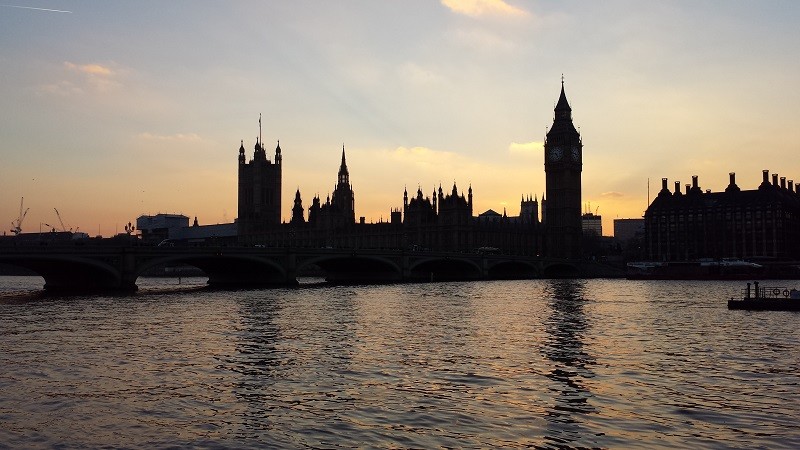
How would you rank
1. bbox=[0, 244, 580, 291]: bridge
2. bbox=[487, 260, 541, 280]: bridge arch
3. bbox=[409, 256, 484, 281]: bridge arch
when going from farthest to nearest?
bbox=[487, 260, 541, 280]: bridge arch → bbox=[409, 256, 484, 281]: bridge arch → bbox=[0, 244, 580, 291]: bridge

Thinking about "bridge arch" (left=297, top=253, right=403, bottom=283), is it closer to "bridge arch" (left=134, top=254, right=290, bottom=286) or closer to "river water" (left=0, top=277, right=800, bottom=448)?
"bridge arch" (left=134, top=254, right=290, bottom=286)

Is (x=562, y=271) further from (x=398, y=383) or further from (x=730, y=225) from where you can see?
(x=398, y=383)

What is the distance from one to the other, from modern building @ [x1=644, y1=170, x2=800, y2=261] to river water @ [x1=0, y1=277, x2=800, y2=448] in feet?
479

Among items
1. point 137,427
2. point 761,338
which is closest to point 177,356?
point 137,427

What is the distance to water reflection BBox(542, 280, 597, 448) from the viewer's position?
18.2 metres

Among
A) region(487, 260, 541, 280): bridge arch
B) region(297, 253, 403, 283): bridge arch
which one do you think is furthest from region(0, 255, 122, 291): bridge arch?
region(487, 260, 541, 280): bridge arch

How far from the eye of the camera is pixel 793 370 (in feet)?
89.7

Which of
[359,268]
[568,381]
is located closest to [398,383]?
[568,381]

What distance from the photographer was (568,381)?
25172 mm

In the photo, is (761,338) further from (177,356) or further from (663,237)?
(663,237)

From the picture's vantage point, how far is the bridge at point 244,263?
77062 mm

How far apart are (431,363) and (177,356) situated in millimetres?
10349

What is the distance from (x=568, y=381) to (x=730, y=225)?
176m

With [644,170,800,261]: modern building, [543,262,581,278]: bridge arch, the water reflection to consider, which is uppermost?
[644,170,800,261]: modern building
